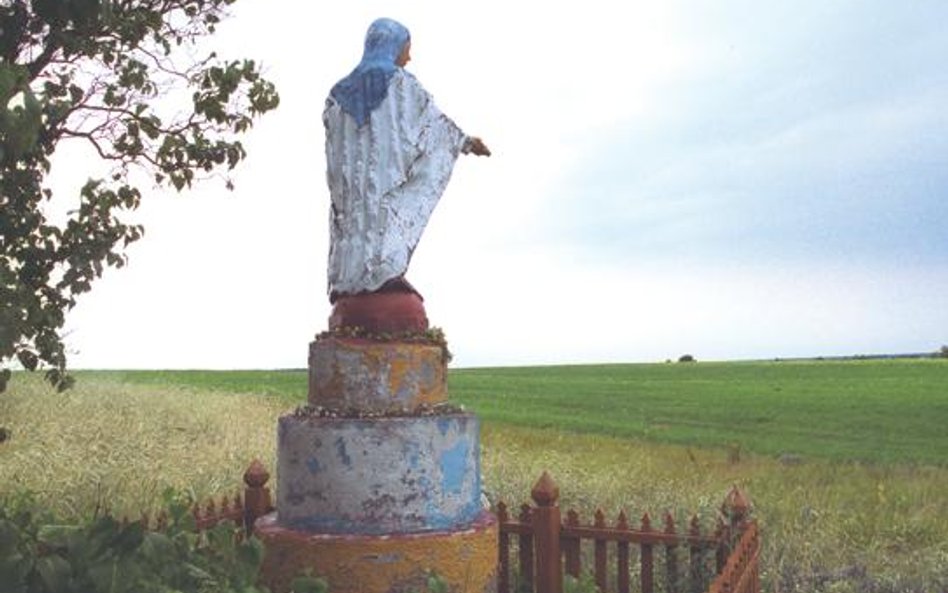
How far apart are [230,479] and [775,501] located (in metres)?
6.29

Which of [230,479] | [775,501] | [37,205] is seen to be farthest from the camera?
[775,501]

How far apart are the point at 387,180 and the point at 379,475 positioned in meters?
1.81

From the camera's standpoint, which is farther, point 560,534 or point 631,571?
point 631,571

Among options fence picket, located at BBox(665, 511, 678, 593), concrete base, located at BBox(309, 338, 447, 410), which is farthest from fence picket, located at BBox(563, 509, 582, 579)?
concrete base, located at BBox(309, 338, 447, 410)

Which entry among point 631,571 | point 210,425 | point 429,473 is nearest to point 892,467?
point 631,571

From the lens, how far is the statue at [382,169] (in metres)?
6.48

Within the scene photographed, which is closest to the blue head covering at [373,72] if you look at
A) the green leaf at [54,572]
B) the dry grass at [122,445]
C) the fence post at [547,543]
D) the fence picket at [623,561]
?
the fence post at [547,543]

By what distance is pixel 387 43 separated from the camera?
6.89 metres

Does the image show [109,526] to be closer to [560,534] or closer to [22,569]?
[22,569]

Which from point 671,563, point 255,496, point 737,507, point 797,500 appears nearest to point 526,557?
point 671,563

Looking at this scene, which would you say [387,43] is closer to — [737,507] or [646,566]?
[737,507]

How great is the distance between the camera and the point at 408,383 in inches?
249

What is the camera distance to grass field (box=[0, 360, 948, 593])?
10.1 metres

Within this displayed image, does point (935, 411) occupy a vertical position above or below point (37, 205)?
below
